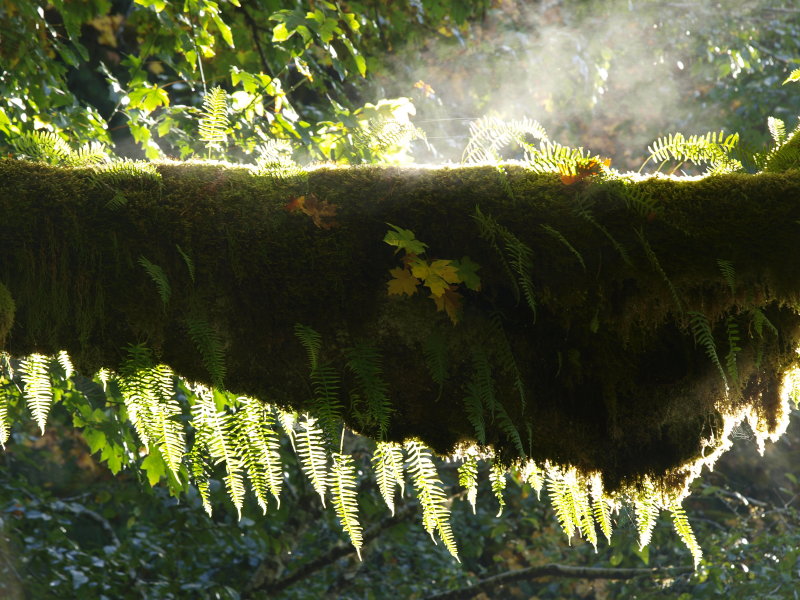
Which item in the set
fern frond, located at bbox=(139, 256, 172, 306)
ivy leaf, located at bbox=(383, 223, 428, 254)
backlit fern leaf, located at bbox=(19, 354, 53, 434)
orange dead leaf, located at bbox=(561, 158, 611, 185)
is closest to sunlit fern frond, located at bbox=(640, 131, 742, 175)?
orange dead leaf, located at bbox=(561, 158, 611, 185)

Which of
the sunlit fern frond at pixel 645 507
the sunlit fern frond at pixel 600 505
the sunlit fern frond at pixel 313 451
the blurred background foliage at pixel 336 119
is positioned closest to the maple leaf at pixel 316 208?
the sunlit fern frond at pixel 313 451

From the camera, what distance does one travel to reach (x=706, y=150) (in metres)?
2.11

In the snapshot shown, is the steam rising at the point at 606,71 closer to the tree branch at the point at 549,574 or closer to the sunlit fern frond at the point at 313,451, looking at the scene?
the tree branch at the point at 549,574

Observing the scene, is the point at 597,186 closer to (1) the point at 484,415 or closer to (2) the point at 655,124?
(1) the point at 484,415

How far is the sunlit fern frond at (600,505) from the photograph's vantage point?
204 centimetres

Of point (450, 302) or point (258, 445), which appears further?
point (258, 445)

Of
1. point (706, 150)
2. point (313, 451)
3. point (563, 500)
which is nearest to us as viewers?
point (706, 150)

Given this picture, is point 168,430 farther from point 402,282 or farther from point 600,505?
point 600,505

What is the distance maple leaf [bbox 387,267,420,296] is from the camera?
1.67 metres

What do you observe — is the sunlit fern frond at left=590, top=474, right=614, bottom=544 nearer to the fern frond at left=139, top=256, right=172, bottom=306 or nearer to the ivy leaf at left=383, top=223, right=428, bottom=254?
the ivy leaf at left=383, top=223, right=428, bottom=254

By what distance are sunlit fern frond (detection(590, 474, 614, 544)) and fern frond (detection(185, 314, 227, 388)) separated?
3.44ft

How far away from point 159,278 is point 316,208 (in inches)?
15.4

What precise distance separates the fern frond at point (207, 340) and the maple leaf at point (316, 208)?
34 cm

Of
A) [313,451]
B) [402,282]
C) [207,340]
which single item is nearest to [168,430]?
[313,451]
